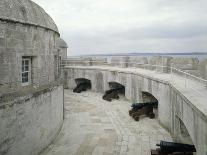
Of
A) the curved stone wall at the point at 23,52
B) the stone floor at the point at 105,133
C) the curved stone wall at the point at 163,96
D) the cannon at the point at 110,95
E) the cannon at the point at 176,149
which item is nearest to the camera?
the curved stone wall at the point at 163,96

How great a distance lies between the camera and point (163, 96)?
12430 millimetres

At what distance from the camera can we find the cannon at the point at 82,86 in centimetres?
2344

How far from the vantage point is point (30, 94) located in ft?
30.9

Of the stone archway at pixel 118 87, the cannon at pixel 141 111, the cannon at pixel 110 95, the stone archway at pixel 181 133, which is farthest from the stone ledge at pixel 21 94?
the stone archway at pixel 118 87

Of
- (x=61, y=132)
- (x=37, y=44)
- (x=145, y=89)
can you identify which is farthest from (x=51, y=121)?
(x=145, y=89)

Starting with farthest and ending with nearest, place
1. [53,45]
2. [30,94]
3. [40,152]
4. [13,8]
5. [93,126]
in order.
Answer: [93,126]
[53,45]
[40,152]
[30,94]
[13,8]

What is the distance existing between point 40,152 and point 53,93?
2.92 metres

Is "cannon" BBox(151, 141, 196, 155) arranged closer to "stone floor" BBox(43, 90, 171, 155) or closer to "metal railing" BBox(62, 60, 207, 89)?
"stone floor" BBox(43, 90, 171, 155)

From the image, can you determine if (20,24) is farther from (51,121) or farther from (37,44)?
(51,121)

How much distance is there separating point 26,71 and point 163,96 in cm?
629

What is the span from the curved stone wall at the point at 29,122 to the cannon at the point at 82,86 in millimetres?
10862

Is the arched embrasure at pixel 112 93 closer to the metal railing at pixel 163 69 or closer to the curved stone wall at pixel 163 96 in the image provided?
the curved stone wall at pixel 163 96

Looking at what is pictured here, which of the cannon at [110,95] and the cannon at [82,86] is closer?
the cannon at [110,95]

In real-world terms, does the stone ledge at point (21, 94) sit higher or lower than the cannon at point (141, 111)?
higher
